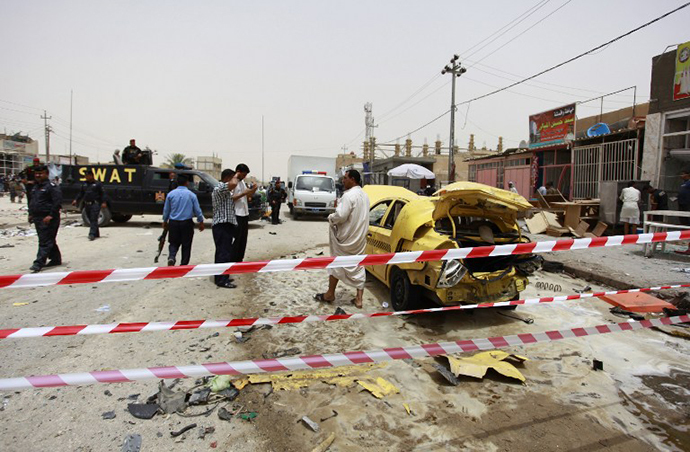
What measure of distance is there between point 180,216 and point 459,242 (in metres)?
4.40

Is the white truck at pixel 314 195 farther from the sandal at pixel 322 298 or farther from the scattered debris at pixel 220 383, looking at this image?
the scattered debris at pixel 220 383

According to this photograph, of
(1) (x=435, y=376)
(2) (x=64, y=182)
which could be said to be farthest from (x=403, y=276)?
(2) (x=64, y=182)

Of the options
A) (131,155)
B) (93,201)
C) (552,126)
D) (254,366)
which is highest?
(552,126)

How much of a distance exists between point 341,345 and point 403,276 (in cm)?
134

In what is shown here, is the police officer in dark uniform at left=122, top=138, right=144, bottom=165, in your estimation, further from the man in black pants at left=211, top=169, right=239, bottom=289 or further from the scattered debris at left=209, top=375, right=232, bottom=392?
the scattered debris at left=209, top=375, right=232, bottom=392

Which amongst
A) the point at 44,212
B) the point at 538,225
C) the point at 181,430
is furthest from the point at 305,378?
the point at 538,225

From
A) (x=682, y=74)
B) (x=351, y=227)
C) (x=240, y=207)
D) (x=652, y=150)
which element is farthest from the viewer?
(x=652, y=150)

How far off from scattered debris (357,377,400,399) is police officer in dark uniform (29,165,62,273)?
630 cm

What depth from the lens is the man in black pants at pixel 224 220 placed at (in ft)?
19.6

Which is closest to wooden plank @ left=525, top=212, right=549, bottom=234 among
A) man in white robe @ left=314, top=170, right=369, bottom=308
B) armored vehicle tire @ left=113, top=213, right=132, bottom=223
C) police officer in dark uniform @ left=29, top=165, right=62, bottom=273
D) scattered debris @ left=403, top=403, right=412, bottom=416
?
man in white robe @ left=314, top=170, right=369, bottom=308

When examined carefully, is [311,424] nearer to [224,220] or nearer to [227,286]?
[227,286]

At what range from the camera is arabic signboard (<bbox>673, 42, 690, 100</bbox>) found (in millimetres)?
11125

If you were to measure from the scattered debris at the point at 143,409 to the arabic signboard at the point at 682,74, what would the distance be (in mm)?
14800

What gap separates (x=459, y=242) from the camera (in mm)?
4699
